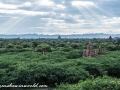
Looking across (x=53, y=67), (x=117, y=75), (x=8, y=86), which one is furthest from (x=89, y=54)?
(x=8, y=86)

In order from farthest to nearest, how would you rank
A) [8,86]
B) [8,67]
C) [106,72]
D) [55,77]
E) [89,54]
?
[89,54] → [106,72] → [8,67] → [55,77] → [8,86]

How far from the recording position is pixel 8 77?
74.7ft

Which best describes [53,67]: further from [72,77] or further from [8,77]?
[8,77]

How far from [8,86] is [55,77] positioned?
203 inches

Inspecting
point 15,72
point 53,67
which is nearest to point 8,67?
point 15,72

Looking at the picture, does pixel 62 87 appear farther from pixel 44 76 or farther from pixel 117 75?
pixel 117 75

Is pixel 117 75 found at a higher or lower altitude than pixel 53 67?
lower

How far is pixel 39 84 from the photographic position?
944 inches

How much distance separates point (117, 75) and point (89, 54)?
8969 mm

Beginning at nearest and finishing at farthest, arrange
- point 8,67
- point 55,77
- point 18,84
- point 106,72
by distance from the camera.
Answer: point 18,84 → point 55,77 → point 8,67 → point 106,72

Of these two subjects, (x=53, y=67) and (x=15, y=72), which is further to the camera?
(x=53, y=67)

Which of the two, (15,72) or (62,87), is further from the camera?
(15,72)

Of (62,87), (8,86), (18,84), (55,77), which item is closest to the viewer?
(62,87)

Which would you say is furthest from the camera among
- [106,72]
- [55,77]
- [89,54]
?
[89,54]
